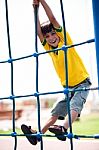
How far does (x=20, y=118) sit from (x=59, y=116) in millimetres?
4223

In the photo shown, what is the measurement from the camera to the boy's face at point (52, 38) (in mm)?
1530

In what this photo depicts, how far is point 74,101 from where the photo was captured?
1.48m

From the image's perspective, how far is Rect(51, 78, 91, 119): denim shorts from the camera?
4.84 feet

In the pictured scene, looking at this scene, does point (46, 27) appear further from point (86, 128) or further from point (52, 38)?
point (86, 128)

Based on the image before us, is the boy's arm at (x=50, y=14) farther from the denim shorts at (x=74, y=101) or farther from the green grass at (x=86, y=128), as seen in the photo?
the green grass at (x=86, y=128)

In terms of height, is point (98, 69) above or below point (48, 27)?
below

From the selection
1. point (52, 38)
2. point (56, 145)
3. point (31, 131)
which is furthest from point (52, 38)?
point (56, 145)

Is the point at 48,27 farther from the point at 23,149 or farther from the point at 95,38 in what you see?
the point at 23,149

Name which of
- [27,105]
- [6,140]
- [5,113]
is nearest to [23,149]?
[6,140]

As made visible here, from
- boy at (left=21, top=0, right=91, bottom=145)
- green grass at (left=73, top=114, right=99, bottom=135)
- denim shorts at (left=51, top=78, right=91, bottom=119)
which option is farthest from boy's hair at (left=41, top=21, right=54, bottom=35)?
green grass at (left=73, top=114, right=99, bottom=135)

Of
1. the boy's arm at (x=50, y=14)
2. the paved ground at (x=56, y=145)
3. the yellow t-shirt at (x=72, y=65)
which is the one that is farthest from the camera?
the paved ground at (x=56, y=145)

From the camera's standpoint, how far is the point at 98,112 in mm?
7332

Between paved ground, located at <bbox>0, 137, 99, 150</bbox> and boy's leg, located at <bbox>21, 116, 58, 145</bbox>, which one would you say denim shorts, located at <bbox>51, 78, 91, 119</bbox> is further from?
paved ground, located at <bbox>0, 137, 99, 150</bbox>

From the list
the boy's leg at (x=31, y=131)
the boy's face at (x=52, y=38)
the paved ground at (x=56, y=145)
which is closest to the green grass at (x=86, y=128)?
the paved ground at (x=56, y=145)
